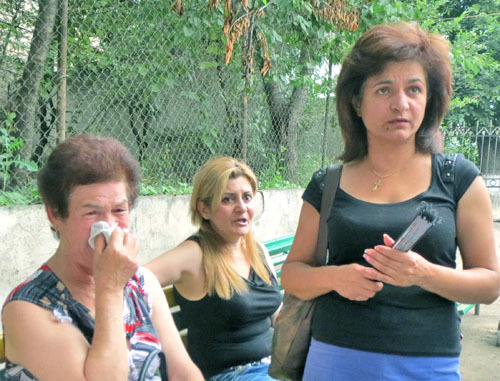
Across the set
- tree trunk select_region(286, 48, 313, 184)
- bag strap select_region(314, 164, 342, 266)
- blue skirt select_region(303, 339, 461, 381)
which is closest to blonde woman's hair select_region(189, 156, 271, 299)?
bag strap select_region(314, 164, 342, 266)

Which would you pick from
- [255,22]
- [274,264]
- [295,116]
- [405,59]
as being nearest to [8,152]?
[274,264]

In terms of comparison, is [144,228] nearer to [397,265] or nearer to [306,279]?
[306,279]

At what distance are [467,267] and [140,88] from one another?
12.0ft

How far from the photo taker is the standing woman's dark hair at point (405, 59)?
1891mm

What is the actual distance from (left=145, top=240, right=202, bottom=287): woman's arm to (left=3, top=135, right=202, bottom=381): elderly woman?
1.52ft

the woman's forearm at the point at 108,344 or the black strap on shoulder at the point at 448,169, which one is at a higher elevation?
the black strap on shoulder at the point at 448,169

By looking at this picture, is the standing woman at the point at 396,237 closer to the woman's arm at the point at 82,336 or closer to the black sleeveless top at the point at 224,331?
the black sleeveless top at the point at 224,331

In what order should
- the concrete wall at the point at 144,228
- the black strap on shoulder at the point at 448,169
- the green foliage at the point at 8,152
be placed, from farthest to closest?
the green foliage at the point at 8,152, the concrete wall at the point at 144,228, the black strap on shoulder at the point at 448,169

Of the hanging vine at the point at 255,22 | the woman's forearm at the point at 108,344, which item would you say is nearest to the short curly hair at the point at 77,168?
the woman's forearm at the point at 108,344

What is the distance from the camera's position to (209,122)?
565 centimetres

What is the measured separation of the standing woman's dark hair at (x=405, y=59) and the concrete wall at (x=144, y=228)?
2.25 meters

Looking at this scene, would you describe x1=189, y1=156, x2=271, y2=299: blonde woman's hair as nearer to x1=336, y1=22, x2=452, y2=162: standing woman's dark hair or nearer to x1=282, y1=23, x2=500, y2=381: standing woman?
x1=282, y1=23, x2=500, y2=381: standing woman

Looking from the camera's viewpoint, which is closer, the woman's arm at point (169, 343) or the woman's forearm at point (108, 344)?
the woman's forearm at point (108, 344)

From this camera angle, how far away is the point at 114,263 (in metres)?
1.54
